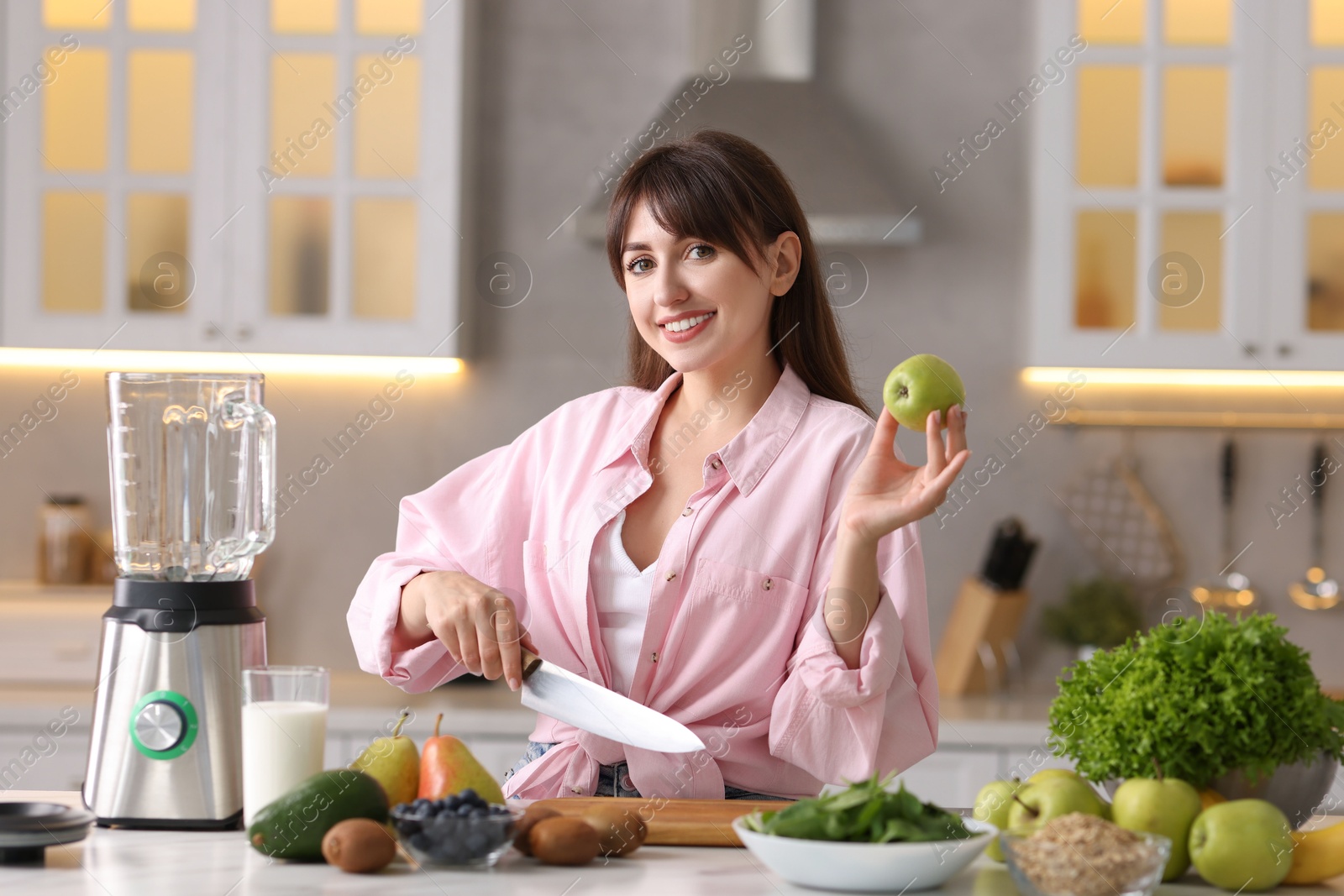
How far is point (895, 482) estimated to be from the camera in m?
1.16

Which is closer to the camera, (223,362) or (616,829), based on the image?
(616,829)

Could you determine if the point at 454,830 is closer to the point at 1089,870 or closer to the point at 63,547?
the point at 1089,870

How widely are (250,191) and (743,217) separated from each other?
5.63ft

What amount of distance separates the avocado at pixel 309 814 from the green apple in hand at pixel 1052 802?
19.5 inches

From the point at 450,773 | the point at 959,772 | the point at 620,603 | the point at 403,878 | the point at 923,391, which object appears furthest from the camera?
the point at 959,772

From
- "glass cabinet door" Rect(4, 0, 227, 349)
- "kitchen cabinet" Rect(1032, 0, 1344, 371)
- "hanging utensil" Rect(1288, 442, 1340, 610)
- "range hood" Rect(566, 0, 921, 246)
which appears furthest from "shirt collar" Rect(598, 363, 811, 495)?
"hanging utensil" Rect(1288, 442, 1340, 610)

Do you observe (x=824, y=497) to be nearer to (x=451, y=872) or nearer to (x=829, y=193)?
(x=451, y=872)

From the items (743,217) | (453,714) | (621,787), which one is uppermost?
(743,217)

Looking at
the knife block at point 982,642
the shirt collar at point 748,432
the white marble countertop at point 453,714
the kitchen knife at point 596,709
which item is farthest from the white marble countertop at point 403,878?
the knife block at point 982,642

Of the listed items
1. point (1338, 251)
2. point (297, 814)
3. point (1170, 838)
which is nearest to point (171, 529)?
point (297, 814)

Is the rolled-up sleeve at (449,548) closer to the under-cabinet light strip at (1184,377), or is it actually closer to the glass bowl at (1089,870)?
the glass bowl at (1089,870)

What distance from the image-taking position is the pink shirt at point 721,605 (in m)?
A: 1.29

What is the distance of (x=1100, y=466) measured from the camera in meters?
3.01

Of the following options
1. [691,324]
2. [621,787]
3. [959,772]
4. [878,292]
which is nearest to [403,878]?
[621,787]
